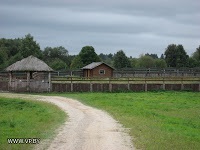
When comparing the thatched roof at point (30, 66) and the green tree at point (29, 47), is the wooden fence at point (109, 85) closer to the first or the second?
the thatched roof at point (30, 66)

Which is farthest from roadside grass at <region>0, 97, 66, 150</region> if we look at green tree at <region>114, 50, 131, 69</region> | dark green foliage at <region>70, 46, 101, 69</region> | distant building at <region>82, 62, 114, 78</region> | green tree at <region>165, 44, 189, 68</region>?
green tree at <region>165, 44, 189, 68</region>

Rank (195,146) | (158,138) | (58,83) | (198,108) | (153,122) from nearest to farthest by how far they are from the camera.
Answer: (195,146)
(158,138)
(153,122)
(198,108)
(58,83)

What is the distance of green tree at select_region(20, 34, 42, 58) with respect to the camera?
103 m

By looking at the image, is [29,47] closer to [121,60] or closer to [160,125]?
[121,60]

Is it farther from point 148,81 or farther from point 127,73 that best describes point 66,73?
point 148,81

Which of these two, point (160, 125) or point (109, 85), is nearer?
point (160, 125)

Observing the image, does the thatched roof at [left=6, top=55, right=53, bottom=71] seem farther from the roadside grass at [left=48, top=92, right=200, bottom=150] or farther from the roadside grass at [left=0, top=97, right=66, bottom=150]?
the roadside grass at [left=0, top=97, right=66, bottom=150]

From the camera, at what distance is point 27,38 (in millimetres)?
105000

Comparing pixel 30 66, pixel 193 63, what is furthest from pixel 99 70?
pixel 193 63

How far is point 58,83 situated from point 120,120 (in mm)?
24635

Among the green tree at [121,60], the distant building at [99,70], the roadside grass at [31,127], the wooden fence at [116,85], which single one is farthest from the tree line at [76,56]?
the roadside grass at [31,127]

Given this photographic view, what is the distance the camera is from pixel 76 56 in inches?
4269

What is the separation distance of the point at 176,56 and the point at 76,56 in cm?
3415

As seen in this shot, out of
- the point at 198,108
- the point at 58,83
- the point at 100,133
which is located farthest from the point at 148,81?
the point at 100,133
